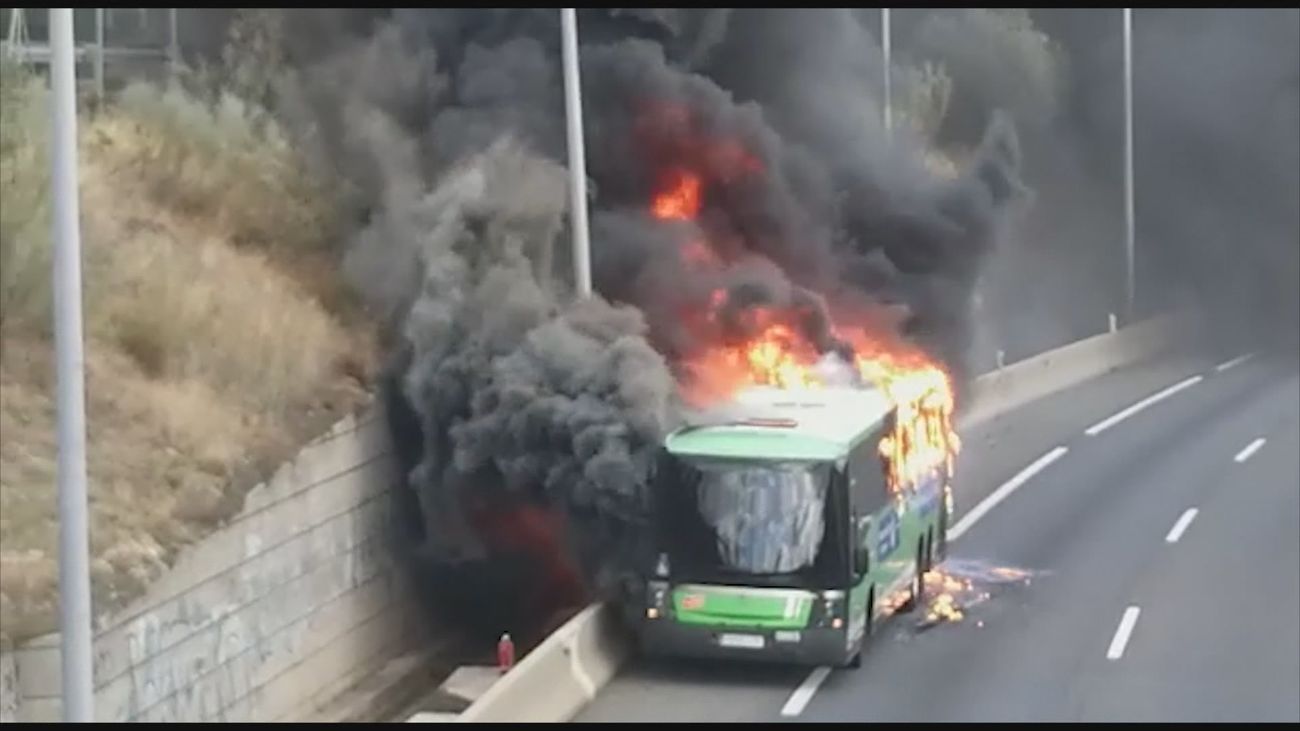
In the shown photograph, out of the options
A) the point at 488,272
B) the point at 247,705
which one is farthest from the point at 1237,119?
the point at 247,705

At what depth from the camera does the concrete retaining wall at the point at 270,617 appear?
624 inches

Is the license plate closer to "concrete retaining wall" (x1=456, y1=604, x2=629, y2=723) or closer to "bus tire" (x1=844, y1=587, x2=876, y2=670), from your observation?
"bus tire" (x1=844, y1=587, x2=876, y2=670)

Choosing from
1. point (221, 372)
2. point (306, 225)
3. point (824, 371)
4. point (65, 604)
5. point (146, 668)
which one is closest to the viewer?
point (65, 604)

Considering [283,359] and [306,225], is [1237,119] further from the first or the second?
[283,359]

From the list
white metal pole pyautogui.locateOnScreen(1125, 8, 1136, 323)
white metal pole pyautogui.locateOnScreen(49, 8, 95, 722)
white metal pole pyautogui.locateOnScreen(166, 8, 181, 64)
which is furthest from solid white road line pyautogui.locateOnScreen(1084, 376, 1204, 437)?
white metal pole pyautogui.locateOnScreen(49, 8, 95, 722)

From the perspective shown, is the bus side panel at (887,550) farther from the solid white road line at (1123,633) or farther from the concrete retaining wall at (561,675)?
the concrete retaining wall at (561,675)

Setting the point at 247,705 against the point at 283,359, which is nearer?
the point at 247,705

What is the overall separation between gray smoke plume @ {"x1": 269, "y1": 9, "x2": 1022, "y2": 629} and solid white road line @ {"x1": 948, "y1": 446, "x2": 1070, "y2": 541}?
2145 millimetres

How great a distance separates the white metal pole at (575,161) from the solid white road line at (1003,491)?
5182 mm

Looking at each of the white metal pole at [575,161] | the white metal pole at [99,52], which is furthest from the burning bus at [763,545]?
the white metal pole at [99,52]

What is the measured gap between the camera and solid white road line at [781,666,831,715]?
1739cm

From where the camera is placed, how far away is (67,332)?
531 inches

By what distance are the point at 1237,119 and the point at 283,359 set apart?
3209 cm

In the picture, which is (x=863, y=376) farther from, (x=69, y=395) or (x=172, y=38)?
(x=172, y=38)
